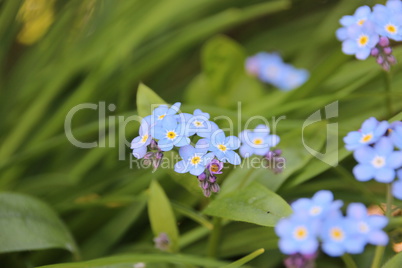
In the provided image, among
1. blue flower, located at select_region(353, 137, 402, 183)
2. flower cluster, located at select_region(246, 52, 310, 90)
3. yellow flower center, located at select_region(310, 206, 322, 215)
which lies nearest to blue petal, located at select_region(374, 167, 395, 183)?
blue flower, located at select_region(353, 137, 402, 183)

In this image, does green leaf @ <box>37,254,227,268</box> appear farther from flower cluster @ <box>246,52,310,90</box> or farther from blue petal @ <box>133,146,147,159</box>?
flower cluster @ <box>246,52,310,90</box>

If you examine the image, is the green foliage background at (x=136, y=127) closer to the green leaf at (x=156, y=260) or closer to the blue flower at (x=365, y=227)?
the green leaf at (x=156, y=260)

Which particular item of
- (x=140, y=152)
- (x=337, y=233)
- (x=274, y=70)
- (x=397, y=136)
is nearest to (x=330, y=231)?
(x=337, y=233)

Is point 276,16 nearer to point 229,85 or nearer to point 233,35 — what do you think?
point 233,35

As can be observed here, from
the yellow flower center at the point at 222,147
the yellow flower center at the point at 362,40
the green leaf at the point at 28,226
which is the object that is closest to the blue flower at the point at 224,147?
the yellow flower center at the point at 222,147

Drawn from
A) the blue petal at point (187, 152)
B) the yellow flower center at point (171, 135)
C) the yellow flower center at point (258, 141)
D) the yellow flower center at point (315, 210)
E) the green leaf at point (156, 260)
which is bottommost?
the green leaf at point (156, 260)

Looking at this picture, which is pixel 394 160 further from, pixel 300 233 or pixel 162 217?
pixel 162 217
